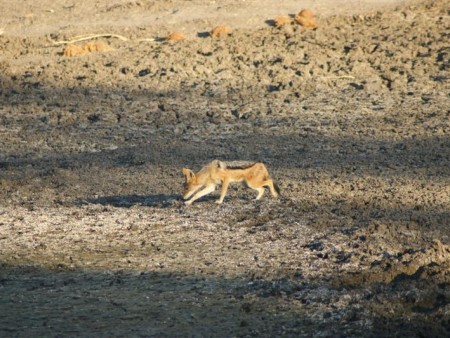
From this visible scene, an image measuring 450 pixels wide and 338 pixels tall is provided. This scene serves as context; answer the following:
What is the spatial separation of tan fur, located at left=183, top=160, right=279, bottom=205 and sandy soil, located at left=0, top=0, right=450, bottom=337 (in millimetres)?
167

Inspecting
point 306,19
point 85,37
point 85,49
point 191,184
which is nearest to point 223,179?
point 191,184

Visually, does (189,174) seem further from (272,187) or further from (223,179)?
(272,187)

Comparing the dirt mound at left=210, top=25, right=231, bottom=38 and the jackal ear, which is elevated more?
the jackal ear

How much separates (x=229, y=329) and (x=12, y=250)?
322cm

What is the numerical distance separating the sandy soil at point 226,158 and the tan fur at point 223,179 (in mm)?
167

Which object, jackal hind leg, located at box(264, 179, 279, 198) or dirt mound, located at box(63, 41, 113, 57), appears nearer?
jackal hind leg, located at box(264, 179, 279, 198)

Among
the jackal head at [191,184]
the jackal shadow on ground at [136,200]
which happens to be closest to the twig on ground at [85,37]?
the jackal shadow on ground at [136,200]

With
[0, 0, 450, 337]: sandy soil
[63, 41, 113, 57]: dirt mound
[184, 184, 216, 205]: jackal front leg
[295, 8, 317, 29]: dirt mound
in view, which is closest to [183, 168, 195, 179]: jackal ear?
[184, 184, 216, 205]: jackal front leg

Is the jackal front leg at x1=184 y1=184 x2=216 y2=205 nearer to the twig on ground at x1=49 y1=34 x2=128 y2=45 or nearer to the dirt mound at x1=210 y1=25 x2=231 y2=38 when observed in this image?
the dirt mound at x1=210 y1=25 x2=231 y2=38

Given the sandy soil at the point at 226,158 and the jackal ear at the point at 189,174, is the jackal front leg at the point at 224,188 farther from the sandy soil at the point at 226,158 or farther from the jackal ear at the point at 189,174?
the jackal ear at the point at 189,174

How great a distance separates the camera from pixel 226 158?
14.5 m

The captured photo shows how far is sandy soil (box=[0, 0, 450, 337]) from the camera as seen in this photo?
8.86 m

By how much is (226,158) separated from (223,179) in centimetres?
269

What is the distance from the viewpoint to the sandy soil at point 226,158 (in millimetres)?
8859
